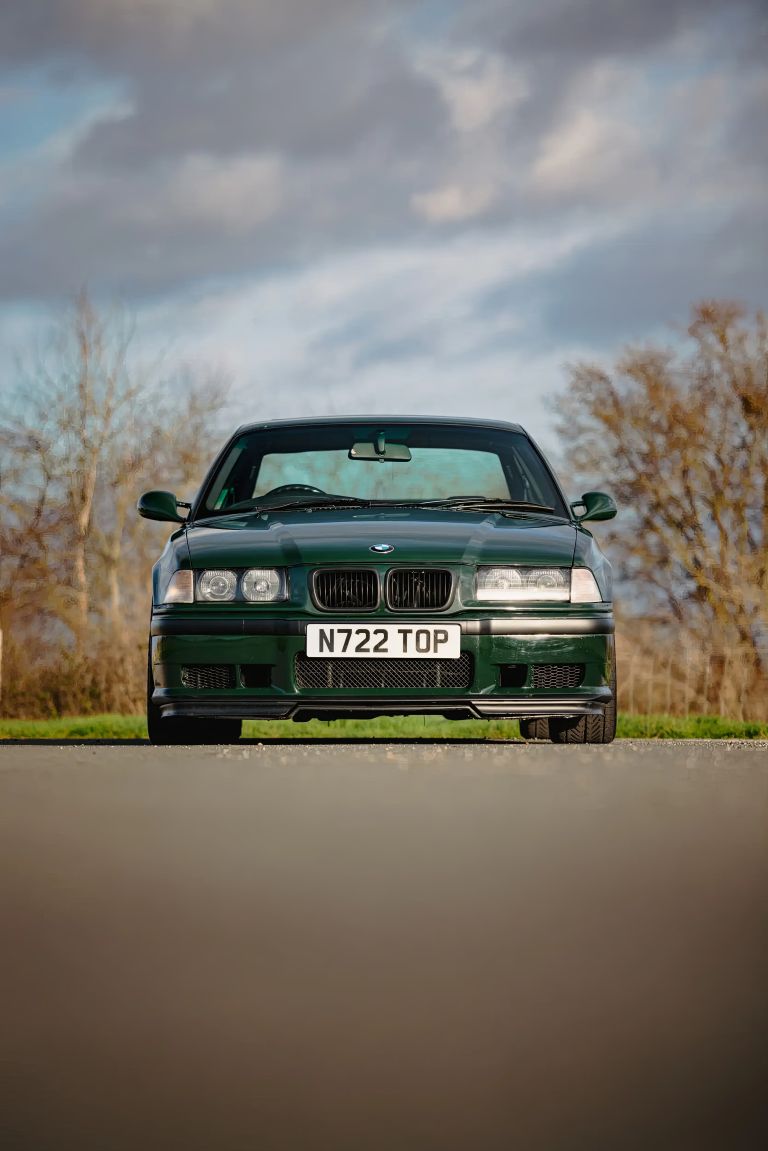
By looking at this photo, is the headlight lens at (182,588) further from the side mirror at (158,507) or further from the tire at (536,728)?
the tire at (536,728)

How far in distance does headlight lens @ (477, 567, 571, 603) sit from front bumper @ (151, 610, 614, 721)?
4.1 inches

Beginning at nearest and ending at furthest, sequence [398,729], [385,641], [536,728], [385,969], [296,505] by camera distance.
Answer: [385,969] → [385,641] → [296,505] → [536,728] → [398,729]

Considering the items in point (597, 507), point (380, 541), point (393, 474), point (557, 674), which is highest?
point (393, 474)

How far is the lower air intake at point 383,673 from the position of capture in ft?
26.1

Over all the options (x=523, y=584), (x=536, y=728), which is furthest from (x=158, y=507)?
(x=536, y=728)

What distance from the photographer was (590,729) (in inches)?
343

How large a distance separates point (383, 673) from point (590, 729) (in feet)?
4.26

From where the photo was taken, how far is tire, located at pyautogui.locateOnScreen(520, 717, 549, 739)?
32.5ft

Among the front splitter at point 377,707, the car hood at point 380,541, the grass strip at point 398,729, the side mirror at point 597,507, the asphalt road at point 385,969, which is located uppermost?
the side mirror at point 597,507

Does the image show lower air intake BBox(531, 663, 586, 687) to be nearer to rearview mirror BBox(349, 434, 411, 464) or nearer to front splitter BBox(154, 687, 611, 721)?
front splitter BBox(154, 687, 611, 721)

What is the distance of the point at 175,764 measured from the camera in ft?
24.4

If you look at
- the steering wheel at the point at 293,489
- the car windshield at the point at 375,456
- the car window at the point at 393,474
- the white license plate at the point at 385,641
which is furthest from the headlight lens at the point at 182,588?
the car window at the point at 393,474

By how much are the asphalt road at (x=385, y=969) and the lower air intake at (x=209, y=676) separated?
1670 millimetres

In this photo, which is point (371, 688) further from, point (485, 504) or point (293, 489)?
point (293, 489)
